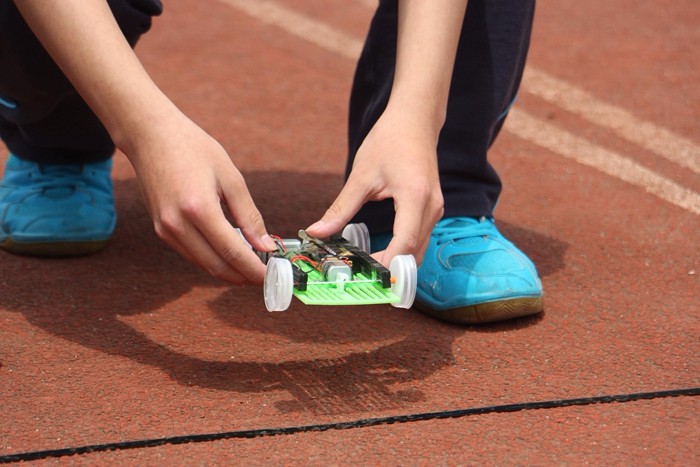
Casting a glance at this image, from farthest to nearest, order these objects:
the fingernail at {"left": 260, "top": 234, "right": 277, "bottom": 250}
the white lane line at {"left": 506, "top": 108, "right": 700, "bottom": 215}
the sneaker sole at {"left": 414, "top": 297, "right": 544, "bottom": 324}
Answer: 1. the white lane line at {"left": 506, "top": 108, "right": 700, "bottom": 215}
2. the sneaker sole at {"left": 414, "top": 297, "right": 544, "bottom": 324}
3. the fingernail at {"left": 260, "top": 234, "right": 277, "bottom": 250}

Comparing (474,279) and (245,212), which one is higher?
(245,212)

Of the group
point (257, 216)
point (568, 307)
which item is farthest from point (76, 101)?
point (568, 307)

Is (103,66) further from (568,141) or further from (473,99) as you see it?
(568,141)


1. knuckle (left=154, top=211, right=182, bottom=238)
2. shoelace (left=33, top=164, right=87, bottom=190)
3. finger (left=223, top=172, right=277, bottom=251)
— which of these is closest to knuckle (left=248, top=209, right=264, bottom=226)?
finger (left=223, top=172, right=277, bottom=251)

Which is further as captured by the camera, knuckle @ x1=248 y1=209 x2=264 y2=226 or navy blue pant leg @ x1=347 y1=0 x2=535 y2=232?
navy blue pant leg @ x1=347 y1=0 x2=535 y2=232

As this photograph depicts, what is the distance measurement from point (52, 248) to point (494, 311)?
0.95 m

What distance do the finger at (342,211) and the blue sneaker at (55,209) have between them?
0.79 m

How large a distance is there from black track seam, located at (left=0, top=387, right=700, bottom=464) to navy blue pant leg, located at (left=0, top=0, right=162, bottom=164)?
843 millimetres

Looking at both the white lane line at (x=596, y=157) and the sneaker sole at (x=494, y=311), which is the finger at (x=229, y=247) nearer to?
the sneaker sole at (x=494, y=311)

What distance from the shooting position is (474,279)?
184 cm

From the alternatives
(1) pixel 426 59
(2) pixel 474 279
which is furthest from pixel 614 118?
(1) pixel 426 59

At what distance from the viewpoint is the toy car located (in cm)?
144

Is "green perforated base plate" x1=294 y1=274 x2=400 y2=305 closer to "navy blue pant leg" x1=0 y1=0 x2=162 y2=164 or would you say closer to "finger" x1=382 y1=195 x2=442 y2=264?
"finger" x1=382 y1=195 x2=442 y2=264

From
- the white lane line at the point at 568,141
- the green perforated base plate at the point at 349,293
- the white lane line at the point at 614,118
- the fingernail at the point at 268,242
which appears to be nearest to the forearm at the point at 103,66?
the fingernail at the point at 268,242
